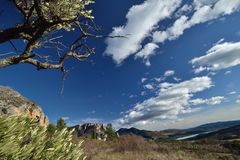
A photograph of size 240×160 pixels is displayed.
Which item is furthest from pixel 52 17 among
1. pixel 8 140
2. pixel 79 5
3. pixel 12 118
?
pixel 8 140

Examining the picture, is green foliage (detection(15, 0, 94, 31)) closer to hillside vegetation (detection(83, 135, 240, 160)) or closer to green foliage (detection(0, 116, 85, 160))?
green foliage (detection(0, 116, 85, 160))

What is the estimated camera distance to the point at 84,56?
13391 mm

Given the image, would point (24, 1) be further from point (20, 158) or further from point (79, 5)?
point (20, 158)

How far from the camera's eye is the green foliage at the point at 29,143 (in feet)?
22.6

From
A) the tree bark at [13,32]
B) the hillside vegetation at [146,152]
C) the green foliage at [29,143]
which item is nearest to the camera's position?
the green foliage at [29,143]

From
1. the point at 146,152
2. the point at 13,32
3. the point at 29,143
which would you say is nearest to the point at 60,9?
the point at 13,32

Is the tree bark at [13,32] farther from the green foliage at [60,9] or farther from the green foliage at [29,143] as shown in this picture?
the green foliage at [29,143]

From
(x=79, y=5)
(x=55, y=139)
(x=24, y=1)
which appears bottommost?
(x=55, y=139)

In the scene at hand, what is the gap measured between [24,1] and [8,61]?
3.28 metres

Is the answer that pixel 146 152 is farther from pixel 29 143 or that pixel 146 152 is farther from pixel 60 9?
pixel 29 143

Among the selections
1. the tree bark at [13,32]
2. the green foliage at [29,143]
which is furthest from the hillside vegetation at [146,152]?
the green foliage at [29,143]

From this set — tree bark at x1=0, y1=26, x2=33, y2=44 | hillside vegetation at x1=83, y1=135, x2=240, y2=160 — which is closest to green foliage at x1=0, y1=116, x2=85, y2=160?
tree bark at x1=0, y1=26, x2=33, y2=44

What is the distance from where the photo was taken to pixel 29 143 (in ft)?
25.4

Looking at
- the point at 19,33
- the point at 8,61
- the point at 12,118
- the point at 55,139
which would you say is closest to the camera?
the point at 12,118
